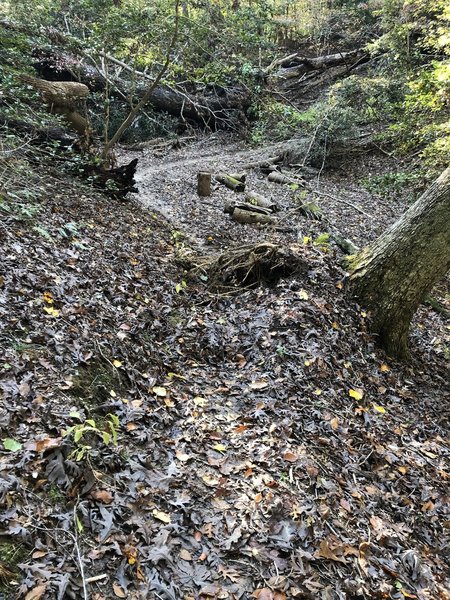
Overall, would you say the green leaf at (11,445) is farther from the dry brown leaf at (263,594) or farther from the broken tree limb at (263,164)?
the broken tree limb at (263,164)

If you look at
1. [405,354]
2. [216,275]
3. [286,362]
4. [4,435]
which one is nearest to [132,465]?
[4,435]

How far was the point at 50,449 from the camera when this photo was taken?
2803 mm

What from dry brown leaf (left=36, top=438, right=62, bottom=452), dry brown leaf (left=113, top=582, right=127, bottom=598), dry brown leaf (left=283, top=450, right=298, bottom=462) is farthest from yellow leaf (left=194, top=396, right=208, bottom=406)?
dry brown leaf (left=113, top=582, right=127, bottom=598)

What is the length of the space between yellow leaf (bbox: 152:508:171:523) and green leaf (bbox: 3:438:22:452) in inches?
39.2

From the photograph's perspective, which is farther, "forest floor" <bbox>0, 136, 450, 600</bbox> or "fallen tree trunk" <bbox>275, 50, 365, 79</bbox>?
"fallen tree trunk" <bbox>275, 50, 365, 79</bbox>

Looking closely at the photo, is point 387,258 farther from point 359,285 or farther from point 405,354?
point 405,354

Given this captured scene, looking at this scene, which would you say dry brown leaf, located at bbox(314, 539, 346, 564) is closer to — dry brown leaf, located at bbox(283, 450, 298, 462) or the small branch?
→ dry brown leaf, located at bbox(283, 450, 298, 462)

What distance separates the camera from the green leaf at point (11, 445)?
2707 mm

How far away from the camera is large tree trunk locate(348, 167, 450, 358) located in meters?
5.22

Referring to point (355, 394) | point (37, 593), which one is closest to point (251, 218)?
point (355, 394)

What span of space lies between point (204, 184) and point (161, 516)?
954 centimetres

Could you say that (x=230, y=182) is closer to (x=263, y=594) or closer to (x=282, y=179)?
(x=282, y=179)

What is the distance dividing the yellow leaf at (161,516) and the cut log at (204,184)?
9415mm

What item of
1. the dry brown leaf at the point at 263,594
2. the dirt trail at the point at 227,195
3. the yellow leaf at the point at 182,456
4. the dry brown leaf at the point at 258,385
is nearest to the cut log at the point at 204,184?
the dirt trail at the point at 227,195
